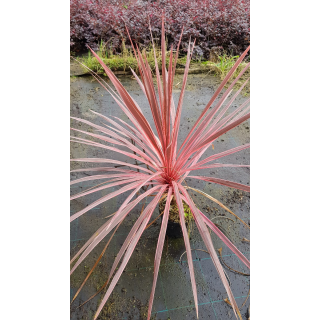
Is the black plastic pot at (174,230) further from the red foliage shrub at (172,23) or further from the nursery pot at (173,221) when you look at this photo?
the red foliage shrub at (172,23)

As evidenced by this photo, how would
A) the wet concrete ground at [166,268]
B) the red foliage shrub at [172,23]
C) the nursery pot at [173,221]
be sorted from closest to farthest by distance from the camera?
the wet concrete ground at [166,268], the nursery pot at [173,221], the red foliage shrub at [172,23]

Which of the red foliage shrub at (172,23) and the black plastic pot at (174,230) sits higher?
the red foliage shrub at (172,23)

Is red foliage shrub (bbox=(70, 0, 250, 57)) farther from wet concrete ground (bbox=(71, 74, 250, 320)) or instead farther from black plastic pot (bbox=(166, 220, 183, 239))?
black plastic pot (bbox=(166, 220, 183, 239))

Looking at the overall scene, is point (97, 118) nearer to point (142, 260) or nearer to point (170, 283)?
point (142, 260)

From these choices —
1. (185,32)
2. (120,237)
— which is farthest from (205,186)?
(185,32)

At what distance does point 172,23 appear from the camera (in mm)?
2766

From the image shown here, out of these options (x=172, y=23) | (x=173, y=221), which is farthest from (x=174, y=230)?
(x=172, y=23)

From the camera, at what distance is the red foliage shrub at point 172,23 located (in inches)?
108

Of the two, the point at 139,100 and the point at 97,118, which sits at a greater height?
the point at 139,100

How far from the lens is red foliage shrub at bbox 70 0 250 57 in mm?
2750

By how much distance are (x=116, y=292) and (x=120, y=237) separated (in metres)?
0.26

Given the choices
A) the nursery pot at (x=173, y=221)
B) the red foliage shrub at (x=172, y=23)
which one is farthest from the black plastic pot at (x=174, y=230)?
the red foliage shrub at (x=172, y=23)

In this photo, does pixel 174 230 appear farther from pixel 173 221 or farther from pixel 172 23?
pixel 172 23
